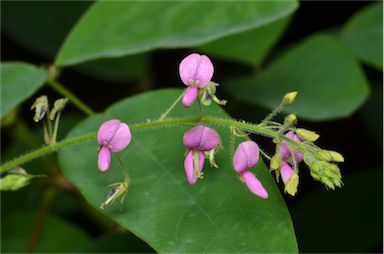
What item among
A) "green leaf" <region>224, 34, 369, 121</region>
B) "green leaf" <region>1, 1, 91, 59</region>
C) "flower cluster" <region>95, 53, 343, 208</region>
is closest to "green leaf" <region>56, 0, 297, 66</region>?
"green leaf" <region>224, 34, 369, 121</region>

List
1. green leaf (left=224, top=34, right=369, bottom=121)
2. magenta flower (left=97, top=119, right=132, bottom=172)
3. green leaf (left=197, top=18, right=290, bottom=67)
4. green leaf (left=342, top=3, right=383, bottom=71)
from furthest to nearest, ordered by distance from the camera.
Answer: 1. green leaf (left=197, top=18, right=290, bottom=67)
2. green leaf (left=342, top=3, right=383, bottom=71)
3. green leaf (left=224, top=34, right=369, bottom=121)
4. magenta flower (left=97, top=119, right=132, bottom=172)

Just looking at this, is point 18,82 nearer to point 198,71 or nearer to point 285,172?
point 198,71

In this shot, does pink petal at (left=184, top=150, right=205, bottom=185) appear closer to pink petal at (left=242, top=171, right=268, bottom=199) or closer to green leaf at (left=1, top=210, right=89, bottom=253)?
pink petal at (left=242, top=171, right=268, bottom=199)

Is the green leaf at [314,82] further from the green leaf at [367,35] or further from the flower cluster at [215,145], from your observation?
the flower cluster at [215,145]

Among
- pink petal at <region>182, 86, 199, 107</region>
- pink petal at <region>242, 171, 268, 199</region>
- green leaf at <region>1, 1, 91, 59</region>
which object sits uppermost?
pink petal at <region>182, 86, 199, 107</region>

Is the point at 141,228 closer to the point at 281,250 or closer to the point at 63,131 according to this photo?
the point at 281,250

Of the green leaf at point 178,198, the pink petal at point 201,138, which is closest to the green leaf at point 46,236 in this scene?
the green leaf at point 178,198

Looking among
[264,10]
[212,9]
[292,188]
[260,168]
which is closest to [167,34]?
[212,9]
